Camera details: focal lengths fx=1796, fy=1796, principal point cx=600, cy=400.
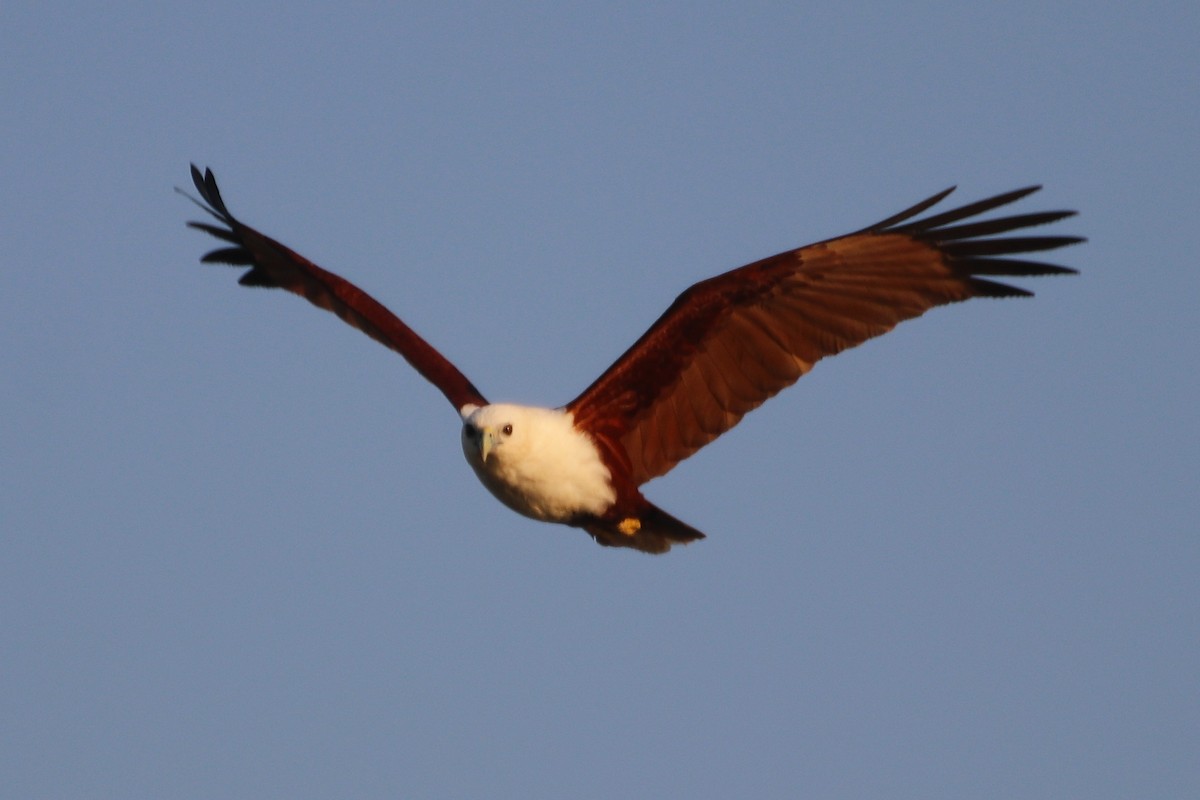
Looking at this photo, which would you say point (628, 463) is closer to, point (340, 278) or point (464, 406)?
point (464, 406)

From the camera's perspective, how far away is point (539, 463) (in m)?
8.60

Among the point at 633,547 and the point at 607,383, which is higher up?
the point at 607,383

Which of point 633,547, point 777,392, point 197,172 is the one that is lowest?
point 633,547

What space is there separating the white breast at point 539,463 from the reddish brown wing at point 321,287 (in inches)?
20.9

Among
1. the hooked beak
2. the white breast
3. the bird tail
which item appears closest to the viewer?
the hooked beak

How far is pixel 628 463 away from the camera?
9086mm

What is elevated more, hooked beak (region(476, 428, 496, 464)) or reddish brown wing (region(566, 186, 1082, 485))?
reddish brown wing (region(566, 186, 1082, 485))

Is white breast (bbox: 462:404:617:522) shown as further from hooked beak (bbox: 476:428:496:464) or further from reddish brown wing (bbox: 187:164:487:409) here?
reddish brown wing (bbox: 187:164:487:409)

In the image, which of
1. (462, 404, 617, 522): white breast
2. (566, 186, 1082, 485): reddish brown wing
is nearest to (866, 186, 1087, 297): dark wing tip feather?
(566, 186, 1082, 485): reddish brown wing

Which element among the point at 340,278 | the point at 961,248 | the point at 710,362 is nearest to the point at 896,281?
the point at 961,248

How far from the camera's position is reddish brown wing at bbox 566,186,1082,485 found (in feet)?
28.8

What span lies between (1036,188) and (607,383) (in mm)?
2272

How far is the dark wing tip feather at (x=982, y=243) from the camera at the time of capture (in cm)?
858

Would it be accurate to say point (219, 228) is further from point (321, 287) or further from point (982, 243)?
point (982, 243)
